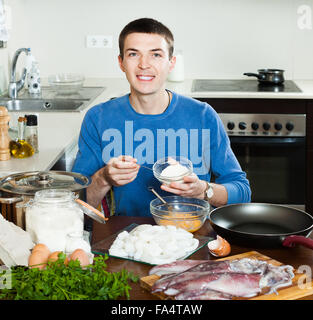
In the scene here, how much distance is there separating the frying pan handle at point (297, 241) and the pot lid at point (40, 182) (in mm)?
512

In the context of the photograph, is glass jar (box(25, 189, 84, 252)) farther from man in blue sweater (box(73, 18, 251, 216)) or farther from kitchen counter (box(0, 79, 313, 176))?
man in blue sweater (box(73, 18, 251, 216))

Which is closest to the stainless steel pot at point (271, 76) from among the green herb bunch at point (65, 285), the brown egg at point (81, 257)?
the brown egg at point (81, 257)

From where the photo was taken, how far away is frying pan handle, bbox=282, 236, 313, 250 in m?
1.32

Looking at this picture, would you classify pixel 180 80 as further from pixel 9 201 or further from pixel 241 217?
pixel 9 201

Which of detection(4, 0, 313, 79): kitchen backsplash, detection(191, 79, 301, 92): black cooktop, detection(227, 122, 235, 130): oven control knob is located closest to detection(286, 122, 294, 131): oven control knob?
detection(191, 79, 301, 92): black cooktop

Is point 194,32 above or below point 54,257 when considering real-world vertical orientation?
above

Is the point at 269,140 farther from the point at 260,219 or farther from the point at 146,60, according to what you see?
the point at 260,219

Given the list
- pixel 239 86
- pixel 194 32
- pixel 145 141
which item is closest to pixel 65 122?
pixel 145 141

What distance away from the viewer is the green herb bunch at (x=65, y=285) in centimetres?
103

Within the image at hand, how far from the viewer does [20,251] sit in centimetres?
124

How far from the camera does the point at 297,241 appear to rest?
135 cm

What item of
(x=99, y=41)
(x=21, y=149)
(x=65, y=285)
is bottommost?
(x=65, y=285)

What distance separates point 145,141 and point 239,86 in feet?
5.38
